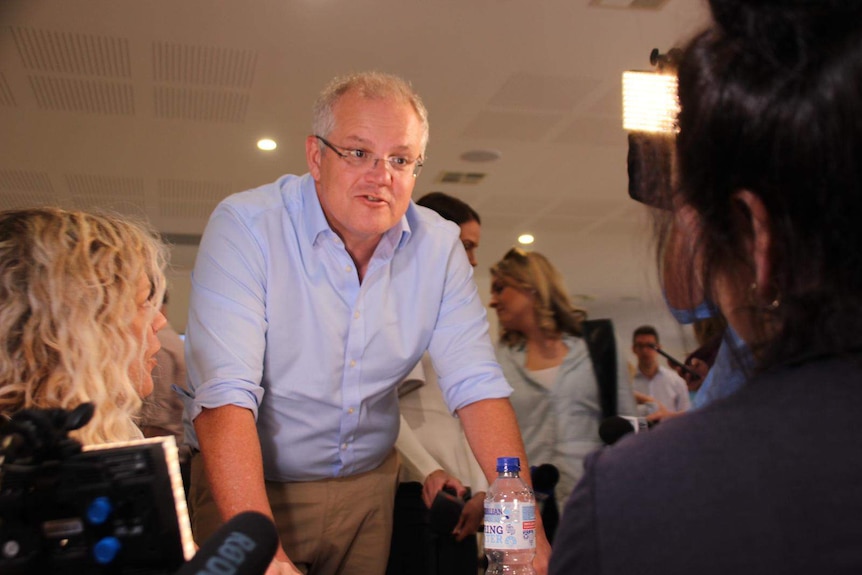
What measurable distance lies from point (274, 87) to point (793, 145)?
4301 millimetres

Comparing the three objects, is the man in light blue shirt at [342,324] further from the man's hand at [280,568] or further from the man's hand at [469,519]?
the man's hand at [280,568]

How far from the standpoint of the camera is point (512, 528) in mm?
1207

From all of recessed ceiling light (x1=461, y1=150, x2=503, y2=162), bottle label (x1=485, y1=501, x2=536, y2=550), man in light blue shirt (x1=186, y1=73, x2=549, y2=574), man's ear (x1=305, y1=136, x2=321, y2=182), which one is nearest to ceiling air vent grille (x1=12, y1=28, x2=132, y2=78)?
recessed ceiling light (x1=461, y1=150, x2=503, y2=162)

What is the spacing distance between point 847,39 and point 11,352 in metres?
0.96

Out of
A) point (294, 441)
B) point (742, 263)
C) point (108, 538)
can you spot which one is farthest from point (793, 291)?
point (294, 441)

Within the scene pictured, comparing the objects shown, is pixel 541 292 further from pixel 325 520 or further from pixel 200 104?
pixel 200 104

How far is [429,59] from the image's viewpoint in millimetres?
4359

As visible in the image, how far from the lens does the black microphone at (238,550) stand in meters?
0.48

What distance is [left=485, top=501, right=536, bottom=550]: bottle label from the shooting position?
1.20 metres

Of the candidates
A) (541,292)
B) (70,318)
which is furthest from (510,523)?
(541,292)

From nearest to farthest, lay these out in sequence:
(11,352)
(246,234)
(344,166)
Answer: (11,352) < (246,234) < (344,166)

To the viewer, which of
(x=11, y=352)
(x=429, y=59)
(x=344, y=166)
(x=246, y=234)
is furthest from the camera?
(x=429, y=59)

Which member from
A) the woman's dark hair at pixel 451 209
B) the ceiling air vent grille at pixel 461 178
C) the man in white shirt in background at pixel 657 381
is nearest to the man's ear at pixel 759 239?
the woman's dark hair at pixel 451 209

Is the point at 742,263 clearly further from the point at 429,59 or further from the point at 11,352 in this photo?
the point at 429,59
